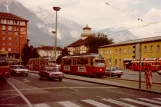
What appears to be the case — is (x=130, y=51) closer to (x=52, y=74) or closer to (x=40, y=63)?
(x=40, y=63)

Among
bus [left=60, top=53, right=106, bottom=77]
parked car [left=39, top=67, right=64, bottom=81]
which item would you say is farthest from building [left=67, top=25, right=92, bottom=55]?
parked car [left=39, top=67, right=64, bottom=81]

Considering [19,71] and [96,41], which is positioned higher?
[96,41]

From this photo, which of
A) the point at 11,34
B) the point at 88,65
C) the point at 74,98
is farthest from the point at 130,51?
the point at 11,34

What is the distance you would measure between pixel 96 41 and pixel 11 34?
43.8m

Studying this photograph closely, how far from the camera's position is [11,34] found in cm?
13938

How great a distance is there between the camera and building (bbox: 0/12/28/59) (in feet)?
452

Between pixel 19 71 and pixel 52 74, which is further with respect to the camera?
pixel 19 71

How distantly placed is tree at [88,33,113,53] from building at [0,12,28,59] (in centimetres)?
3597

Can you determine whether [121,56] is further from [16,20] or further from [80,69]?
[16,20]

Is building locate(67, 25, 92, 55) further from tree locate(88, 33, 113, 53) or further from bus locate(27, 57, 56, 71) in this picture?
bus locate(27, 57, 56, 71)

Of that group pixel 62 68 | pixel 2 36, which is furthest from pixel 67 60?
pixel 2 36

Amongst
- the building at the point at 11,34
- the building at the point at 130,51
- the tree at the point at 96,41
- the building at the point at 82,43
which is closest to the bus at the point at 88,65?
the building at the point at 130,51

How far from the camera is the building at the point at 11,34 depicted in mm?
137625

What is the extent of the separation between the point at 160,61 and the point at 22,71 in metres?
34.0
